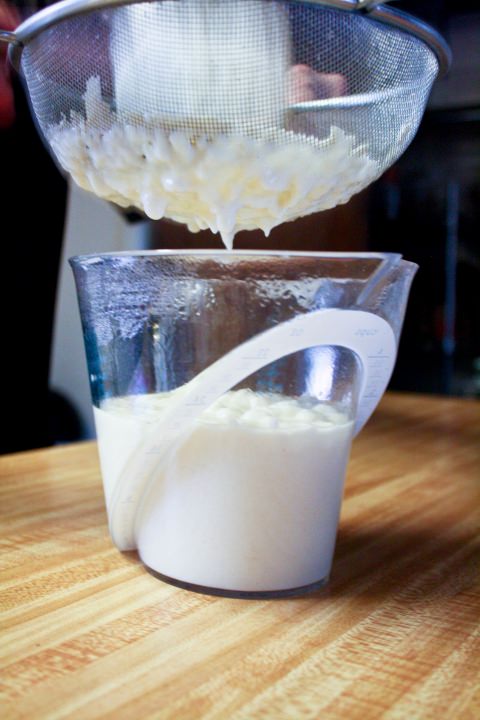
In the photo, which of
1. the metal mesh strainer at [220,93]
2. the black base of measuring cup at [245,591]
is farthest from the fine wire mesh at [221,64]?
the black base of measuring cup at [245,591]

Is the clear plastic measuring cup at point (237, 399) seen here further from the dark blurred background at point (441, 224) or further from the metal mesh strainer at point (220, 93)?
the dark blurred background at point (441, 224)

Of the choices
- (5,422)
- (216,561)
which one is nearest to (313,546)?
(216,561)

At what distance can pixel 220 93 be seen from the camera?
53 cm

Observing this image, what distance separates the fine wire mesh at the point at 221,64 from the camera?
0.51m

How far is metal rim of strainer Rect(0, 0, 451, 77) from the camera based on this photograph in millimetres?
511

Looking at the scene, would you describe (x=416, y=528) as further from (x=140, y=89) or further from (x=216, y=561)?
(x=140, y=89)

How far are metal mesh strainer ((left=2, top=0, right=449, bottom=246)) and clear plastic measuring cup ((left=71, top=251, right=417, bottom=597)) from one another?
0.28 ft

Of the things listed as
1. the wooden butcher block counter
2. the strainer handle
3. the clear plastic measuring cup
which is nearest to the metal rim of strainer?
the strainer handle

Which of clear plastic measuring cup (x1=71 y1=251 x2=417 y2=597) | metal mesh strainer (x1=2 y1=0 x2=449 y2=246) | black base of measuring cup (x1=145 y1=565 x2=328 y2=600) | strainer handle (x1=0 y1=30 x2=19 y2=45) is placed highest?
strainer handle (x1=0 y1=30 x2=19 y2=45)

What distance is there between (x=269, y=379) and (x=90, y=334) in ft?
0.50

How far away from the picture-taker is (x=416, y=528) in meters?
0.69

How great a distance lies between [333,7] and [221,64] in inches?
3.3

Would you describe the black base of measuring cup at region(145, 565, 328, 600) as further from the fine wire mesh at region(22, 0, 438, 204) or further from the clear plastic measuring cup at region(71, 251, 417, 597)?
the fine wire mesh at region(22, 0, 438, 204)

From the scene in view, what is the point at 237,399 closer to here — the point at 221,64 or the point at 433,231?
the point at 221,64
